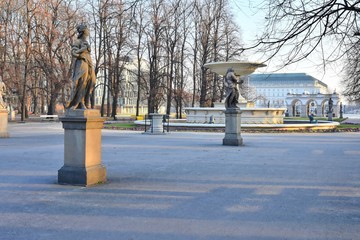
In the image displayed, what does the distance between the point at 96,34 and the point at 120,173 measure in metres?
38.5

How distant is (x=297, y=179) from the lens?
861 cm

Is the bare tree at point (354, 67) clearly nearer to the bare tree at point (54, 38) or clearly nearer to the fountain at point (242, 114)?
the fountain at point (242, 114)

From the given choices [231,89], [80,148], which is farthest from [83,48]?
[231,89]

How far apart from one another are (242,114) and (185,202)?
24.3 m

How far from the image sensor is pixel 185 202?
251 inches

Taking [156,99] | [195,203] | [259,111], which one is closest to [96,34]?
[156,99]

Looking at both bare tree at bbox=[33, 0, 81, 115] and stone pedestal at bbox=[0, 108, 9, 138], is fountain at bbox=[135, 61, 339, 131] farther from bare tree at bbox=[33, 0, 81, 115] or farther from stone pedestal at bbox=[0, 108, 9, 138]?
bare tree at bbox=[33, 0, 81, 115]

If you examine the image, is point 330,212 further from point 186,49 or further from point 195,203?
point 186,49

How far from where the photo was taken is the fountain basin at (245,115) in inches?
1186

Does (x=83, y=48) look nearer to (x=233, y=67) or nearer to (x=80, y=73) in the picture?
(x=80, y=73)

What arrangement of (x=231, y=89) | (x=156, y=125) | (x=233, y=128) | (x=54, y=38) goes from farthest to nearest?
(x=54, y=38)
(x=156, y=125)
(x=233, y=128)
(x=231, y=89)

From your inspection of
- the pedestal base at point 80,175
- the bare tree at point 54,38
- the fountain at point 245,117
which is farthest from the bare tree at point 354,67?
the bare tree at point 54,38

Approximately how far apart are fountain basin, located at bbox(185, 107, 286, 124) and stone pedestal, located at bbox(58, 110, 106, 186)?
22456 millimetres

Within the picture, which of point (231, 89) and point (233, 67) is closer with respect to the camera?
point (231, 89)
